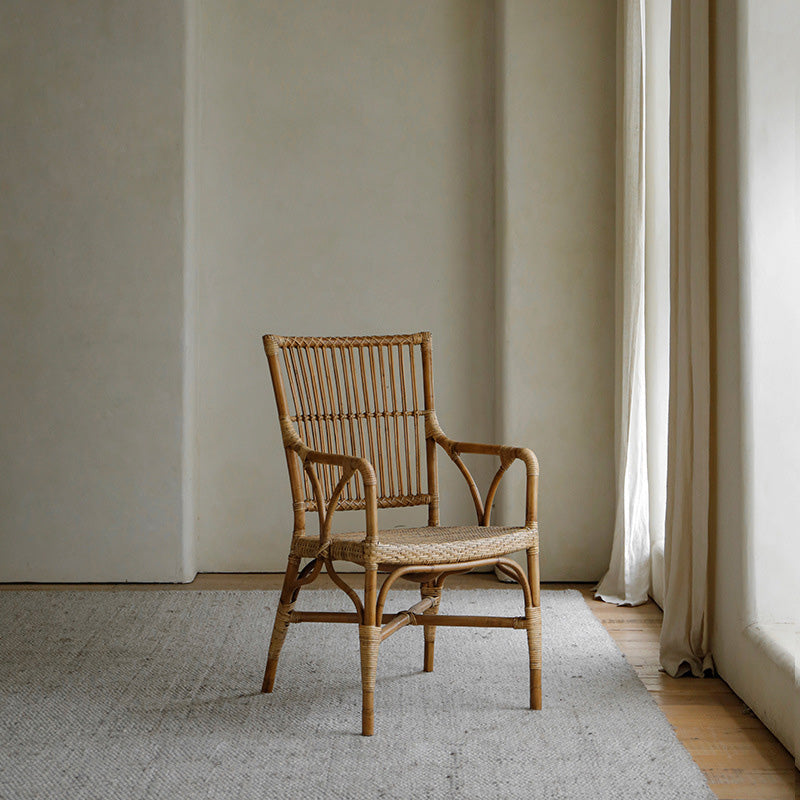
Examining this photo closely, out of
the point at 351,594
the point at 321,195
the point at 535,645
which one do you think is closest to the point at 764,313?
the point at 535,645

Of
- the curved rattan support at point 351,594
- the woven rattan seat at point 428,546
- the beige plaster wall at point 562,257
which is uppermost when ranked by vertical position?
the beige plaster wall at point 562,257

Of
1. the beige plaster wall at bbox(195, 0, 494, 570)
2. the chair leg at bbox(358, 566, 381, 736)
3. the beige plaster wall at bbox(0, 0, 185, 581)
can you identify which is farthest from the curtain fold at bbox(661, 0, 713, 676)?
the beige plaster wall at bbox(0, 0, 185, 581)

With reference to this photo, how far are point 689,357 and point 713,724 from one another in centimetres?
92

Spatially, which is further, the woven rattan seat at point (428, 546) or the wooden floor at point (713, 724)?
the woven rattan seat at point (428, 546)

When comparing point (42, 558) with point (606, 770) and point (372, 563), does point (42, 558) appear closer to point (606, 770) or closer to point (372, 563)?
point (372, 563)

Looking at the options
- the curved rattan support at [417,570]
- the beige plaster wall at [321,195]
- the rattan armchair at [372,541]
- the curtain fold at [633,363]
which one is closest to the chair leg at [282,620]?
the rattan armchair at [372,541]

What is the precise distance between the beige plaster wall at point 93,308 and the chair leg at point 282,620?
1.51m

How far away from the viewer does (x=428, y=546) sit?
2.03 meters

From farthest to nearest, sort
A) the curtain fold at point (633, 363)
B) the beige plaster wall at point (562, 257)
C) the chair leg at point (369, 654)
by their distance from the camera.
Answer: the beige plaster wall at point (562, 257) → the curtain fold at point (633, 363) → the chair leg at point (369, 654)

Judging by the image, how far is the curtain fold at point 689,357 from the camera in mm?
2361

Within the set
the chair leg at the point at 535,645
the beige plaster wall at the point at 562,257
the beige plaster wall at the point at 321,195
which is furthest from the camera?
the beige plaster wall at the point at 321,195

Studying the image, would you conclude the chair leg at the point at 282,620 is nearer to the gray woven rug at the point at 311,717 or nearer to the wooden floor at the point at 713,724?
the gray woven rug at the point at 311,717

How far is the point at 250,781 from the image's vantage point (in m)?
1.75

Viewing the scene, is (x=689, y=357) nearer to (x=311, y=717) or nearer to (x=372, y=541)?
(x=372, y=541)
